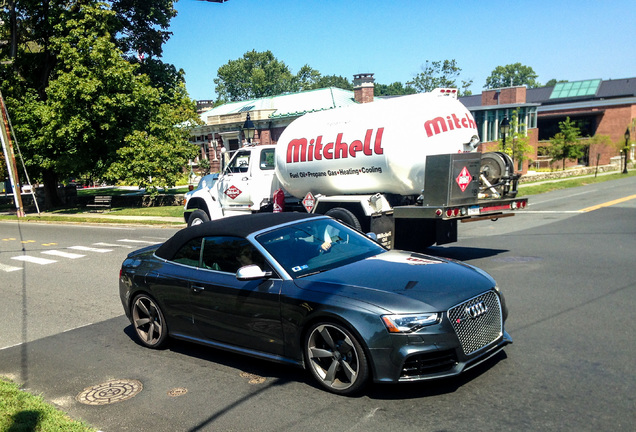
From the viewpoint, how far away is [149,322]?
650 centimetres

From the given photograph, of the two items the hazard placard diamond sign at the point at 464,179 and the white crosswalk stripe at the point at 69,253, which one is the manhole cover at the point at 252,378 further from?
the white crosswalk stripe at the point at 69,253

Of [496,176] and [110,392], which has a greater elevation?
[496,176]

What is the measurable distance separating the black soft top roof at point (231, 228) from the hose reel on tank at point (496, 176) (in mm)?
5882

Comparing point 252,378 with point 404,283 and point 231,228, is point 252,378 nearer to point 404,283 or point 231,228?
point 231,228

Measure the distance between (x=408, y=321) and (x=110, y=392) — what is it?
119 inches

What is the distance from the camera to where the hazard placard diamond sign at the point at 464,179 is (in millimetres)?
9961

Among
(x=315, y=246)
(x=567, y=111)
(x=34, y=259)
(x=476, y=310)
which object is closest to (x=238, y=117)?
(x=34, y=259)

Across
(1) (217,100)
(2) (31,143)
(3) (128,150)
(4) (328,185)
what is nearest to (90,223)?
(3) (128,150)

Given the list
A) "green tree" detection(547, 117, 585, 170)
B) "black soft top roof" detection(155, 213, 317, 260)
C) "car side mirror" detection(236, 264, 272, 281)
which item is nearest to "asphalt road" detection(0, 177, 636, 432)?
"car side mirror" detection(236, 264, 272, 281)

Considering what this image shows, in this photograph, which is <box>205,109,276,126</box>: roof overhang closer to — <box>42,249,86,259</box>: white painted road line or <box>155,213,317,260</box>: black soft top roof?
<box>42,249,86,259</box>: white painted road line

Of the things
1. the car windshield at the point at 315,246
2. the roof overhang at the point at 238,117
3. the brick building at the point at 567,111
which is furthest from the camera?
the brick building at the point at 567,111

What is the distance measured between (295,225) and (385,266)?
1.20m

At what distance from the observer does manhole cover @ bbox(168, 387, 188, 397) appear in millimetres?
5079

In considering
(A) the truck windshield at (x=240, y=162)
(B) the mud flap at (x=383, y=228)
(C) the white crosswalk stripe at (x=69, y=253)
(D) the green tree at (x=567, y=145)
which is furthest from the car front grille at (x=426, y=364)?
(D) the green tree at (x=567, y=145)
